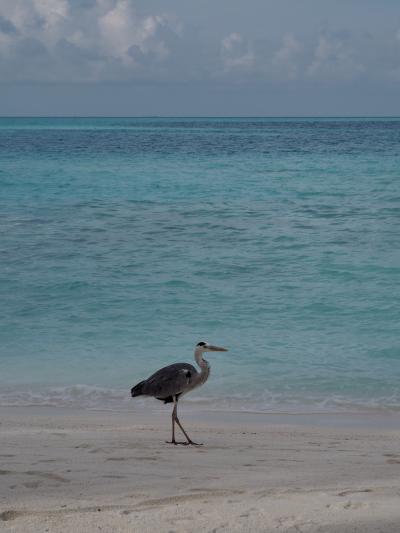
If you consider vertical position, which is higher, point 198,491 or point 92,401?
point 198,491

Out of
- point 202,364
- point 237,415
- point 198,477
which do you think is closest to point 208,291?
point 237,415

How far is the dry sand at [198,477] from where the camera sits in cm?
444

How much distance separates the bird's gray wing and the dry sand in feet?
1.25

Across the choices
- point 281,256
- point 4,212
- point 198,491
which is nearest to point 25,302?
point 281,256

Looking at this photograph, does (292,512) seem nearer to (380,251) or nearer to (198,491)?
(198,491)

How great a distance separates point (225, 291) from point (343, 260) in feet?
10.7

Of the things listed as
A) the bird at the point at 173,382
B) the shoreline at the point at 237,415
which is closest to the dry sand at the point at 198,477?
the shoreline at the point at 237,415

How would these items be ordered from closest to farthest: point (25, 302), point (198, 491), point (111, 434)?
point (198, 491)
point (111, 434)
point (25, 302)

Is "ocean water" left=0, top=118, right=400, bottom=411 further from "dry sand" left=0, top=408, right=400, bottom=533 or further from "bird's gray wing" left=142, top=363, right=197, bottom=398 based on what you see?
"bird's gray wing" left=142, top=363, right=197, bottom=398

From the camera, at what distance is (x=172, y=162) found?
39500mm

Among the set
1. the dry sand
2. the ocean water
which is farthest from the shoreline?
the ocean water

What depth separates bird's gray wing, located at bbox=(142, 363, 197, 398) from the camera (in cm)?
670

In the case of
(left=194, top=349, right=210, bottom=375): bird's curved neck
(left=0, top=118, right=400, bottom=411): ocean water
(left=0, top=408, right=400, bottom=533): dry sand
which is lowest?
(left=0, top=118, right=400, bottom=411): ocean water

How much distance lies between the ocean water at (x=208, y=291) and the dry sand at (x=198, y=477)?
145cm
